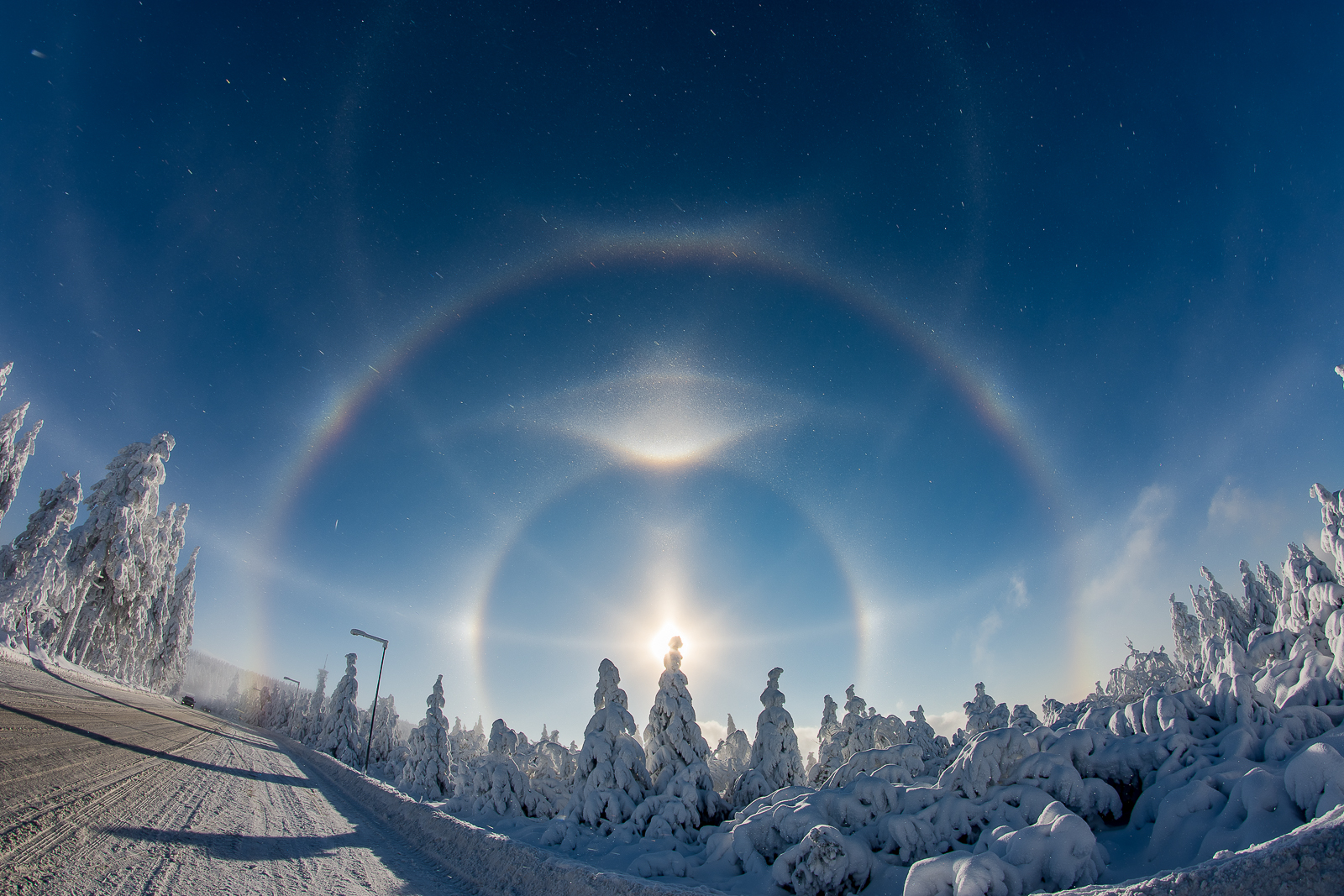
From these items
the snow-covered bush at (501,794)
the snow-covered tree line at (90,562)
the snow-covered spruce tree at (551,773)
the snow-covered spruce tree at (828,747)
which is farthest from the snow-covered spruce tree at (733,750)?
the snow-covered tree line at (90,562)

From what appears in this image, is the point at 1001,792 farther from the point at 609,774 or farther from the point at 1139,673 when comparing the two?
the point at 1139,673

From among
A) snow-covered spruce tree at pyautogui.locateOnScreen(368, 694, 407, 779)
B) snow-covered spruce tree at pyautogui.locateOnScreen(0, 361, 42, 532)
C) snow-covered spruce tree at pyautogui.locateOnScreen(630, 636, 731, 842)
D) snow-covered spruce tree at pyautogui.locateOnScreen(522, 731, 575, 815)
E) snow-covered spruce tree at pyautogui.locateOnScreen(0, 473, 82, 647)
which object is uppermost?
snow-covered spruce tree at pyautogui.locateOnScreen(0, 361, 42, 532)

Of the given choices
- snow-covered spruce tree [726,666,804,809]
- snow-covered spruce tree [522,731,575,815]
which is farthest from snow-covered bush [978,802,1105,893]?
snow-covered spruce tree [726,666,804,809]

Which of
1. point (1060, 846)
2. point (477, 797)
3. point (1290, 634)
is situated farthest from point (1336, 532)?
point (477, 797)

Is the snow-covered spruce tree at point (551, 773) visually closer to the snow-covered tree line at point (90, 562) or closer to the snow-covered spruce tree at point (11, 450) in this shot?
the snow-covered tree line at point (90, 562)

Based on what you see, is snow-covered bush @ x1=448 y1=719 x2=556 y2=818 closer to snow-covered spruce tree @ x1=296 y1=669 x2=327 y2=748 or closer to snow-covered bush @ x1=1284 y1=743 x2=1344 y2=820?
snow-covered bush @ x1=1284 y1=743 x2=1344 y2=820
